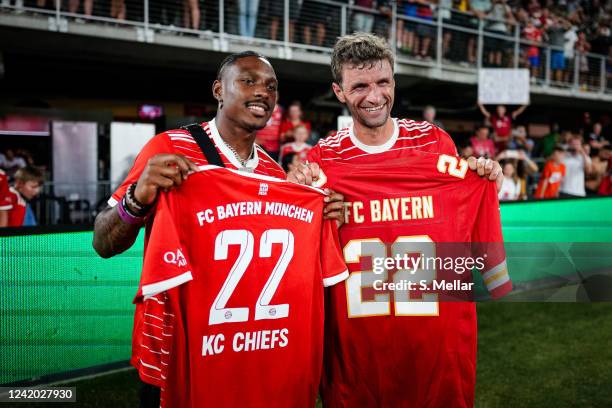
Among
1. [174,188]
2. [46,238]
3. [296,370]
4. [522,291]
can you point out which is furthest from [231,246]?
[522,291]

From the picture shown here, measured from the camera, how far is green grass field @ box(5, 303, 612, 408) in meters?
4.11

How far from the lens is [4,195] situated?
5484mm

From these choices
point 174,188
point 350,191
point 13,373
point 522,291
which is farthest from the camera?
point 522,291

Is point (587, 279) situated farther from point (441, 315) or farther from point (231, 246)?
point (231, 246)

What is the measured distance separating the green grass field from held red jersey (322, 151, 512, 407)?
75.8 inches

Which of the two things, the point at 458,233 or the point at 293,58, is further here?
the point at 293,58

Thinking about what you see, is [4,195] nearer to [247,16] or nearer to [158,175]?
[158,175]

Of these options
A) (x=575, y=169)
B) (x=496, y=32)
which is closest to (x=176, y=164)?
(x=575, y=169)

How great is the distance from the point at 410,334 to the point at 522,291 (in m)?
4.17

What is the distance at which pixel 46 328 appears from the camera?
A: 3961 mm

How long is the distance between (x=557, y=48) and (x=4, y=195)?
14368mm

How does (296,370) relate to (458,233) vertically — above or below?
below

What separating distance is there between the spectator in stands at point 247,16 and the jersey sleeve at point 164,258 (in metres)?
9.05

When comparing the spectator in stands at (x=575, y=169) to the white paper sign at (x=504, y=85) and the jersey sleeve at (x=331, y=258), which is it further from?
the jersey sleeve at (x=331, y=258)
